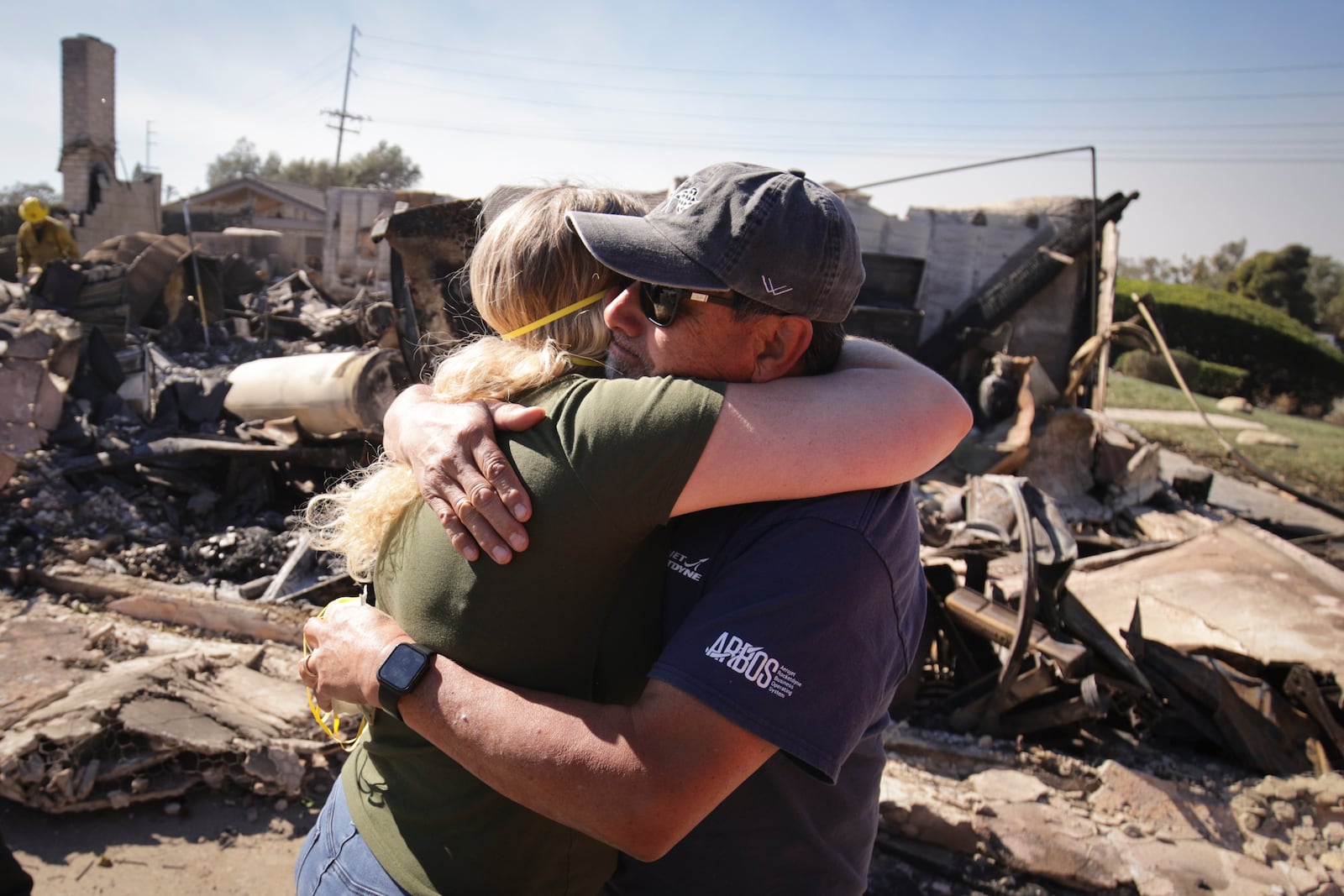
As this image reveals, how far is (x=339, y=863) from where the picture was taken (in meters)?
1.29

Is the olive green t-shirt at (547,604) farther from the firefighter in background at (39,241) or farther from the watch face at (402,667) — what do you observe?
the firefighter in background at (39,241)

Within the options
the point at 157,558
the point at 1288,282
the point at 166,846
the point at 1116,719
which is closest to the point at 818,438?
the point at 166,846

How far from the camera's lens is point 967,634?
443 centimetres

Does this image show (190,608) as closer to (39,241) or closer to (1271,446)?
(39,241)

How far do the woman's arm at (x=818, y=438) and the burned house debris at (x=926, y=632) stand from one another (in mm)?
934

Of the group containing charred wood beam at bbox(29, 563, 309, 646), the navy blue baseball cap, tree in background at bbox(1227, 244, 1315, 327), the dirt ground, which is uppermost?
tree in background at bbox(1227, 244, 1315, 327)

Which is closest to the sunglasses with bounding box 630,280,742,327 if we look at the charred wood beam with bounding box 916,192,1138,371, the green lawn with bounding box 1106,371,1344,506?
the charred wood beam with bounding box 916,192,1138,371

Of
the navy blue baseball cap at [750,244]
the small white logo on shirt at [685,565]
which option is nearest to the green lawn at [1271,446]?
the navy blue baseball cap at [750,244]

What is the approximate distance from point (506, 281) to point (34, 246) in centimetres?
1702

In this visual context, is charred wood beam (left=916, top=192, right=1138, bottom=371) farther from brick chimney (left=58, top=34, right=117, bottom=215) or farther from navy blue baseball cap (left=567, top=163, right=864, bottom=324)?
brick chimney (left=58, top=34, right=117, bottom=215)

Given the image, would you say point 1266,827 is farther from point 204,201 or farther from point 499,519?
point 204,201

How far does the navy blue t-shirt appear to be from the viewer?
3.22 ft

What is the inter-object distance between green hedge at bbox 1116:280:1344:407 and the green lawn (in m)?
2.37

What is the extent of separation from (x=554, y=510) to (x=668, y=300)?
364 millimetres
